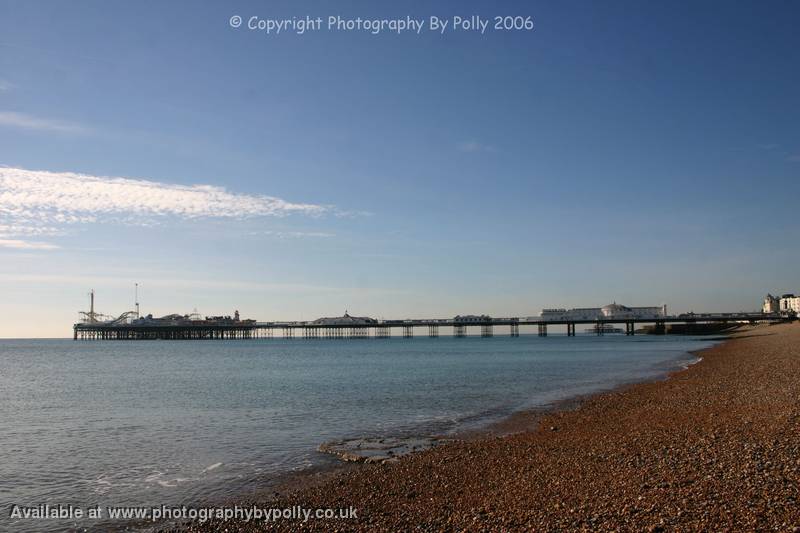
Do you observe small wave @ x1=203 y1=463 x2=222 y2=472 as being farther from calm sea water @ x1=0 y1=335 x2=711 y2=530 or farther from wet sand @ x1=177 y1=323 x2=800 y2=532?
wet sand @ x1=177 y1=323 x2=800 y2=532

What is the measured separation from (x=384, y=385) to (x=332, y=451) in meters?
19.0

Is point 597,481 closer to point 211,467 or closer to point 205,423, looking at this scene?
point 211,467

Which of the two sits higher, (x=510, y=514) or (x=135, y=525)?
(x=510, y=514)

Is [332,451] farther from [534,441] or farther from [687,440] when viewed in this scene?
[687,440]

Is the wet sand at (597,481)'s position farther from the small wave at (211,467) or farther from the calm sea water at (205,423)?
the small wave at (211,467)

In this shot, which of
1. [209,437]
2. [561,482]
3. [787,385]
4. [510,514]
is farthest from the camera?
[787,385]

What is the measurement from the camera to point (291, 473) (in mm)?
13367

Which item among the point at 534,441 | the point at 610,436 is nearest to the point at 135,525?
the point at 534,441

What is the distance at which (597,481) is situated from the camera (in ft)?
32.6

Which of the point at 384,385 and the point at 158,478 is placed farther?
the point at 384,385

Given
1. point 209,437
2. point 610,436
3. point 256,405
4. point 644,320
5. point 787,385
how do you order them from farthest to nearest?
point 644,320 → point 256,405 → point 787,385 → point 209,437 → point 610,436

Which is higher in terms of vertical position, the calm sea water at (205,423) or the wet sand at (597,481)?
the wet sand at (597,481)

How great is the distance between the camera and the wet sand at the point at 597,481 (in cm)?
780

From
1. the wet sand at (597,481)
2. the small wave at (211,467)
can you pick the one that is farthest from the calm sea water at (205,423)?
the wet sand at (597,481)
